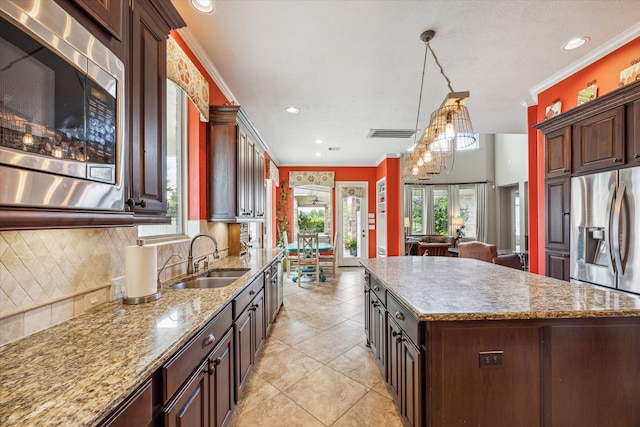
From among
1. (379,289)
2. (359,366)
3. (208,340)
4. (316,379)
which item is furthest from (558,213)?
(208,340)

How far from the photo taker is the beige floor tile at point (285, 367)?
2244 mm

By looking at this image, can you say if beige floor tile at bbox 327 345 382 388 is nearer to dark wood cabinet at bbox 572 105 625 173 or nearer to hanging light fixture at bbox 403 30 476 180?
hanging light fixture at bbox 403 30 476 180

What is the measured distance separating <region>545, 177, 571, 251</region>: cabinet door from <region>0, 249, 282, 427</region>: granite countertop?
126 inches

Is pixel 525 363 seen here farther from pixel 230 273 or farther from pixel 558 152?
pixel 558 152

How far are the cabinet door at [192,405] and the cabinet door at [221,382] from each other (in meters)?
0.07

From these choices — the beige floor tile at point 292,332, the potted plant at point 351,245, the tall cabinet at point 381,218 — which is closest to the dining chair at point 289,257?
the potted plant at point 351,245

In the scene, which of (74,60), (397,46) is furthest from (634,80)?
(74,60)

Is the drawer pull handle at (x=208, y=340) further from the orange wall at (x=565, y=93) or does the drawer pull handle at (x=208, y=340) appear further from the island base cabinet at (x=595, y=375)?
the orange wall at (x=565, y=93)

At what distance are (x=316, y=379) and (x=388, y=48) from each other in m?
2.93

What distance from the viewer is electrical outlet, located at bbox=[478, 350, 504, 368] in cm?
128

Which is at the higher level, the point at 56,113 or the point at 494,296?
the point at 56,113

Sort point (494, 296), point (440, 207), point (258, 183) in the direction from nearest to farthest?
point (494, 296) < point (258, 183) < point (440, 207)

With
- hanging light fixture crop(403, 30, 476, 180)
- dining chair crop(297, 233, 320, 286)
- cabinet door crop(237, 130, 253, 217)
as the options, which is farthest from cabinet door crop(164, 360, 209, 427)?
dining chair crop(297, 233, 320, 286)

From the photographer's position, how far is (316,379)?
225 centimetres
